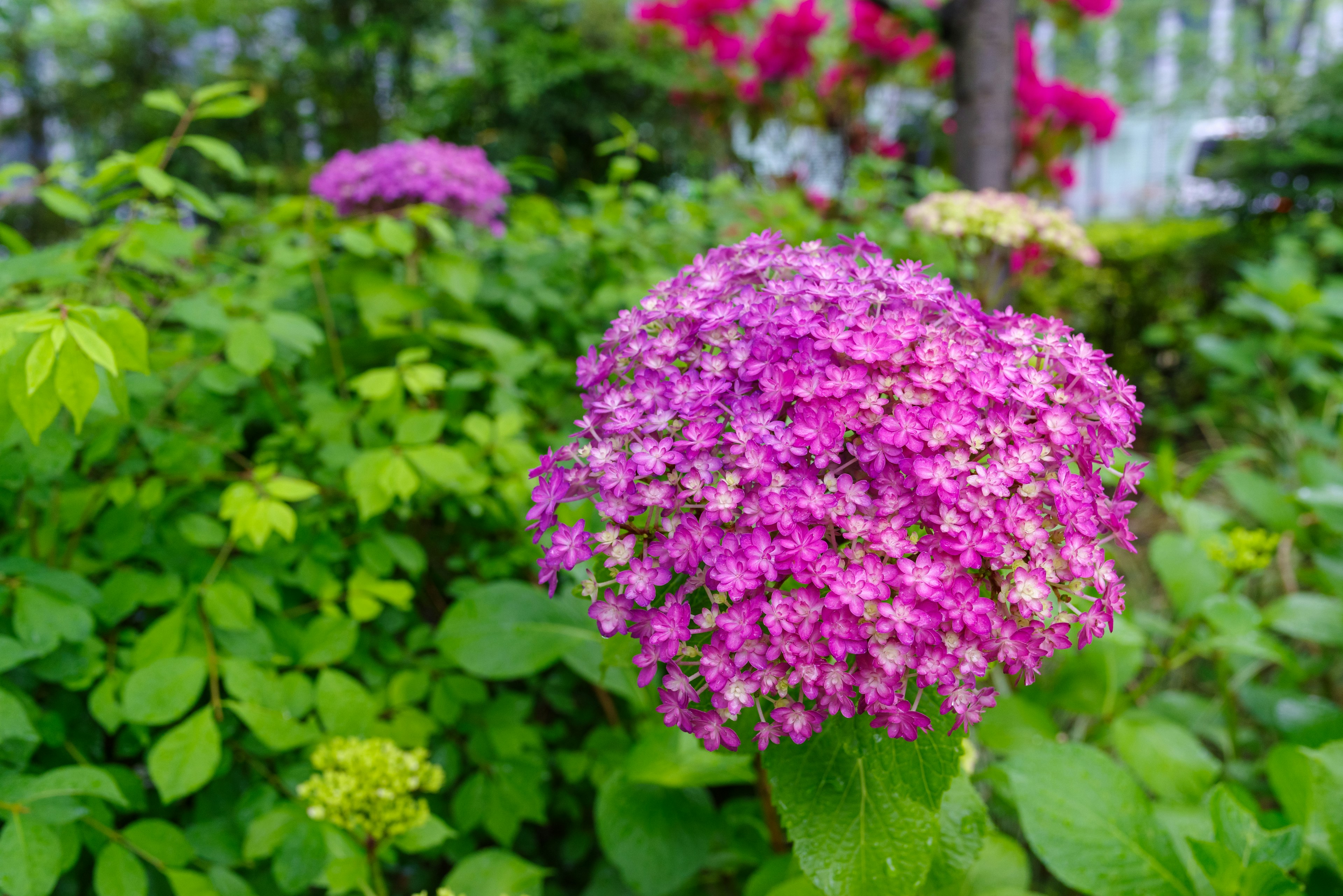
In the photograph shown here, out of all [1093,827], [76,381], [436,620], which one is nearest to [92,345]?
[76,381]

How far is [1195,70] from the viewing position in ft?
50.3

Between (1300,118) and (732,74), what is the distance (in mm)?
2904

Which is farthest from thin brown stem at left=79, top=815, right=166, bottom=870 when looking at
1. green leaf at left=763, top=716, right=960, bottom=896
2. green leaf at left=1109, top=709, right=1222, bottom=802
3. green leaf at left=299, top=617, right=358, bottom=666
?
A: green leaf at left=1109, top=709, right=1222, bottom=802

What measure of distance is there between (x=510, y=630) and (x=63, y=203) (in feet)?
3.70

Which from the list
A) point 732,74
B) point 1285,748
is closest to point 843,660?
point 1285,748

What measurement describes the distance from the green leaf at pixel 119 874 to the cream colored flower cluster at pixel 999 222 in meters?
2.13

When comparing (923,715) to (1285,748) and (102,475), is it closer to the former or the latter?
(1285,748)

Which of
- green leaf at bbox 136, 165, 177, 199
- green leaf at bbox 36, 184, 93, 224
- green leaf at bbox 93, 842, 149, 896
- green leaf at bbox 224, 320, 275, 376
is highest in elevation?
green leaf at bbox 136, 165, 177, 199

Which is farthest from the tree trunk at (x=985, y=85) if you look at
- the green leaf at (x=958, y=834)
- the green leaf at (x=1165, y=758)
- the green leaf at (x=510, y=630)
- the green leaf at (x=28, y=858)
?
the green leaf at (x=28, y=858)

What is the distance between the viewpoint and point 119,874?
46.9 inches

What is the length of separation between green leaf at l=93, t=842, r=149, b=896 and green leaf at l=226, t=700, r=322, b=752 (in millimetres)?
224

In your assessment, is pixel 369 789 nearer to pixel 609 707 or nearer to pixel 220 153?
pixel 609 707

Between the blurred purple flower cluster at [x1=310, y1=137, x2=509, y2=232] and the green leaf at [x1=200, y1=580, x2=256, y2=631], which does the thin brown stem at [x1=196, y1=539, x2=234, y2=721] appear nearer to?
the green leaf at [x1=200, y1=580, x2=256, y2=631]

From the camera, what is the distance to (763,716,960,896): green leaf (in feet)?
3.01
